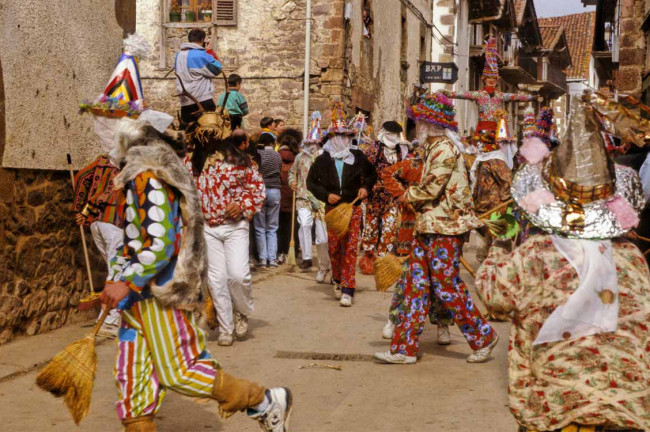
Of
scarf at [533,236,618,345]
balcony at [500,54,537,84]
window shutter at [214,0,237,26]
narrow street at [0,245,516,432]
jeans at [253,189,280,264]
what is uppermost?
balcony at [500,54,537,84]

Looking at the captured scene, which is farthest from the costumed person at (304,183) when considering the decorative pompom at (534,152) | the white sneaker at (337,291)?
the decorative pompom at (534,152)

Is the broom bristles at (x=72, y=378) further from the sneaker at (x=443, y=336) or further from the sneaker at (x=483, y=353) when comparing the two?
the sneaker at (x=443, y=336)

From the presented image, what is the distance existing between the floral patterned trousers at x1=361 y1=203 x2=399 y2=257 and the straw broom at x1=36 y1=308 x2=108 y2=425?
8.85 metres

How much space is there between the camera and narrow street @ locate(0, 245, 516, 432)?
545cm

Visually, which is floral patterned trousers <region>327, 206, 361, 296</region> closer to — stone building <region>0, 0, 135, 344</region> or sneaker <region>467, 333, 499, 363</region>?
stone building <region>0, 0, 135, 344</region>

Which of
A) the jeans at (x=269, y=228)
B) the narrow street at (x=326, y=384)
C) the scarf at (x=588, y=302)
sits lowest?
the narrow street at (x=326, y=384)

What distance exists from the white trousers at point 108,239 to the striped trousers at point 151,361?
392 centimetres

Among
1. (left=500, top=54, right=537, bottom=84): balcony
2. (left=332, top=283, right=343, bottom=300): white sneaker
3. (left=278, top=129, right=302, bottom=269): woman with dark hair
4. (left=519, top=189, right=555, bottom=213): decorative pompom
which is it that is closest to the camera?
(left=519, top=189, right=555, bottom=213): decorative pompom

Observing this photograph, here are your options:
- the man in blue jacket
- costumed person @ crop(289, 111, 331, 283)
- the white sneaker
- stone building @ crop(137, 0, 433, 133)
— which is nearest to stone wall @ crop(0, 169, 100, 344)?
the man in blue jacket

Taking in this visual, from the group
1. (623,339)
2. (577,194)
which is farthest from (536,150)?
(623,339)

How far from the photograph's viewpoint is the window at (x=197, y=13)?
58.6 ft

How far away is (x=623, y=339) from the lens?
3.37 meters

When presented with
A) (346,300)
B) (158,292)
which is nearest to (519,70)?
(346,300)

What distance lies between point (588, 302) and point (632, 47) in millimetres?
11157
